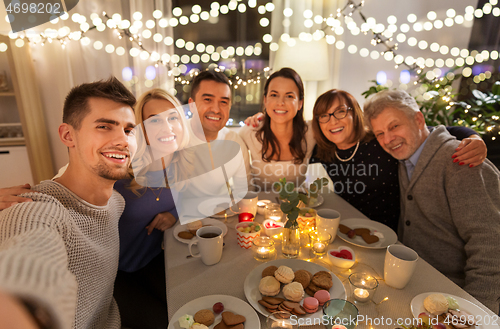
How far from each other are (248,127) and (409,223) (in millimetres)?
1262

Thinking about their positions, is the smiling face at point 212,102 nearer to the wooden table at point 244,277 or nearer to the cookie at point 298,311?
the wooden table at point 244,277

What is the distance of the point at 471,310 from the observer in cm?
73

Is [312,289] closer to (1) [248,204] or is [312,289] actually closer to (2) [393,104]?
(1) [248,204]

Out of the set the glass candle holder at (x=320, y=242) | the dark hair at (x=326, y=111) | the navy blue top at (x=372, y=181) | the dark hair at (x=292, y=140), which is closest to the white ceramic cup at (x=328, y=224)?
the glass candle holder at (x=320, y=242)

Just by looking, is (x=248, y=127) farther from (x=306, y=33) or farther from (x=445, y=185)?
(x=306, y=33)

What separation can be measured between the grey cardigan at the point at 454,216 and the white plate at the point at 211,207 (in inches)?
37.3

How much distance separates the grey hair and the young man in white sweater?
1.22m

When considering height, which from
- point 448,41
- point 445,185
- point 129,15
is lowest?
point 445,185

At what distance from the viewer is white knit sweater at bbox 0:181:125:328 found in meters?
0.46

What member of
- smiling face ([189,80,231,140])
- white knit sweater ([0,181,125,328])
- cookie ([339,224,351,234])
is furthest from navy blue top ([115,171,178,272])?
cookie ([339,224,351,234])

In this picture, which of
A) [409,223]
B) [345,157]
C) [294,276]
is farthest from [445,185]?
[294,276]

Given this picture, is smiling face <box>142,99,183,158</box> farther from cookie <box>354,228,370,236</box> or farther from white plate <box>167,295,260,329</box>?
cookie <box>354,228,370,236</box>

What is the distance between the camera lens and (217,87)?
172 centimetres

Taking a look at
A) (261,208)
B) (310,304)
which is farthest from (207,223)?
(310,304)
